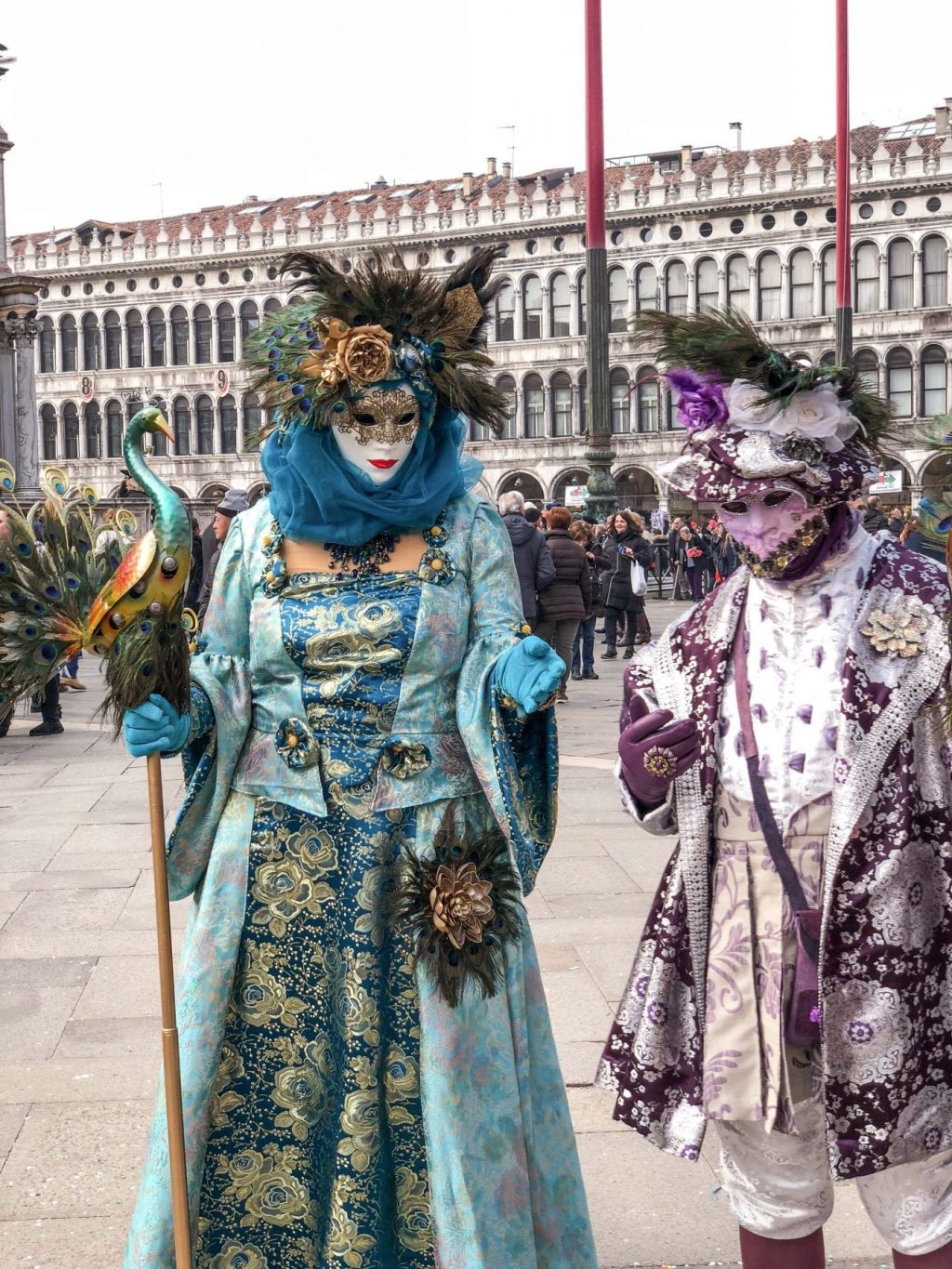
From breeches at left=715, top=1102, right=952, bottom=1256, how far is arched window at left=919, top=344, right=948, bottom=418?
45602 millimetres

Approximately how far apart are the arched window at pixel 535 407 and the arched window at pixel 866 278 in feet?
33.2

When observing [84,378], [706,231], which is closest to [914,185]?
[706,231]

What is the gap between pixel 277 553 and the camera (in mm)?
2756

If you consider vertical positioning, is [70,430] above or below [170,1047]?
above

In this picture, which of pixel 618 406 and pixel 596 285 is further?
pixel 618 406

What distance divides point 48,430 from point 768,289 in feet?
86.5

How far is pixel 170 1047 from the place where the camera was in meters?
2.42

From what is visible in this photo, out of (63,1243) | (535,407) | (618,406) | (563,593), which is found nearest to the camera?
(63,1243)

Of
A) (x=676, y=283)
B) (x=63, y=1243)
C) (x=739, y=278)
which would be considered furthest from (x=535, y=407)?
(x=63, y=1243)

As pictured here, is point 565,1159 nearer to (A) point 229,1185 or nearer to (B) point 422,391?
(A) point 229,1185

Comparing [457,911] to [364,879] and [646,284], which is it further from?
[646,284]

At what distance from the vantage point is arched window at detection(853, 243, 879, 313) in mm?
47344

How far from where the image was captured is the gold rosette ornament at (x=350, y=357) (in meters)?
2.70

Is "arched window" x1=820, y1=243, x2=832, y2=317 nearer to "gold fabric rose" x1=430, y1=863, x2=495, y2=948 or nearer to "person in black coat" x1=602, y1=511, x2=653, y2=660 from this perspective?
"person in black coat" x1=602, y1=511, x2=653, y2=660
